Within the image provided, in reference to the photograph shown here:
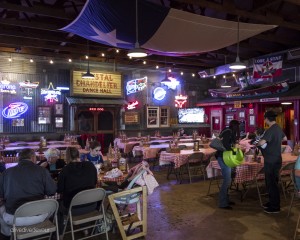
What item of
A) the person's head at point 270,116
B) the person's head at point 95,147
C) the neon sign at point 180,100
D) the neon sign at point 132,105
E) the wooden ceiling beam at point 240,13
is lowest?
the person's head at point 95,147

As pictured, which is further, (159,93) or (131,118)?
(159,93)

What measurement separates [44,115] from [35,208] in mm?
9951

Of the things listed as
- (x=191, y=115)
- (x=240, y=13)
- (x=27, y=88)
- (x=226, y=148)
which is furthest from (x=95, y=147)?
(x=191, y=115)

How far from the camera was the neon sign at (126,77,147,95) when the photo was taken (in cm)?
1345

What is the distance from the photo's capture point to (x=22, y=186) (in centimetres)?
344

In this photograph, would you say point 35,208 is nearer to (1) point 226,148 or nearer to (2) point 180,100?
(1) point 226,148

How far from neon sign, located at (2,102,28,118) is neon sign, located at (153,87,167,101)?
20.7ft

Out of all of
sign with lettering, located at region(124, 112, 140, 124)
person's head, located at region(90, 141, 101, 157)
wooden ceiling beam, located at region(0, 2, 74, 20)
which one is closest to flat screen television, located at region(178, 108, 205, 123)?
sign with lettering, located at region(124, 112, 140, 124)

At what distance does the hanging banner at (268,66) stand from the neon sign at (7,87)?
9989mm

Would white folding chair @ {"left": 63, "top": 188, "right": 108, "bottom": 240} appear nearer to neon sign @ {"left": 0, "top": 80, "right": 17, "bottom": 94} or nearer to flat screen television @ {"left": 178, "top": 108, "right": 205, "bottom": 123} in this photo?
neon sign @ {"left": 0, "top": 80, "right": 17, "bottom": 94}

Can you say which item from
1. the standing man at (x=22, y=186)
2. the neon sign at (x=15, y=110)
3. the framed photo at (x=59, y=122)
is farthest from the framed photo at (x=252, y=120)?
the standing man at (x=22, y=186)

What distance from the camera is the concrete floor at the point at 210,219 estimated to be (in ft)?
14.1

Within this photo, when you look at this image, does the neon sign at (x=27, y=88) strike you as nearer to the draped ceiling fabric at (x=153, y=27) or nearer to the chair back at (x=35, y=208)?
the draped ceiling fabric at (x=153, y=27)

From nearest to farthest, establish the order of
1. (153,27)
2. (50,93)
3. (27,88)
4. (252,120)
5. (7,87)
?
(153,27), (7,87), (27,88), (50,93), (252,120)
